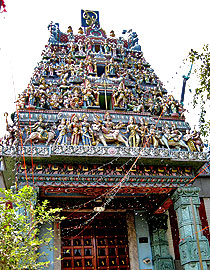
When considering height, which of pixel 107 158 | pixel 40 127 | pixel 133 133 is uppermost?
pixel 40 127

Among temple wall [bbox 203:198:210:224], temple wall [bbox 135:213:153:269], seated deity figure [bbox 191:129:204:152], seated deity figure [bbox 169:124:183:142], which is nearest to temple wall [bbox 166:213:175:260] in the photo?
temple wall [bbox 135:213:153:269]

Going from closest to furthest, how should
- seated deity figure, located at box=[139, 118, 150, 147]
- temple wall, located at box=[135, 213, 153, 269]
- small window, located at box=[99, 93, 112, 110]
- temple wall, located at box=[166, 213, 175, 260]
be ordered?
1. seated deity figure, located at box=[139, 118, 150, 147]
2. temple wall, located at box=[135, 213, 153, 269]
3. temple wall, located at box=[166, 213, 175, 260]
4. small window, located at box=[99, 93, 112, 110]

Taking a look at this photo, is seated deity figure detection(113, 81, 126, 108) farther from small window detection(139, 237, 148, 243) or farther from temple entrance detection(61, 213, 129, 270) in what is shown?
small window detection(139, 237, 148, 243)

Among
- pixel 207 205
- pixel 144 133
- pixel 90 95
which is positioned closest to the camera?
pixel 144 133

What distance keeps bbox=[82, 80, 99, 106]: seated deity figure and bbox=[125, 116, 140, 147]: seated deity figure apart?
66.0 inches

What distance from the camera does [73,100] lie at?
1338cm

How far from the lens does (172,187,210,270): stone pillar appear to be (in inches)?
428

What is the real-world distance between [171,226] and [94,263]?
3.42 metres

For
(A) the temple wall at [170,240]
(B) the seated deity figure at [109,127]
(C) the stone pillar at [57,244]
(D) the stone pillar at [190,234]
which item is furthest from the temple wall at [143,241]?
(B) the seated deity figure at [109,127]

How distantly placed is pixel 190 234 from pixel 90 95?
635cm

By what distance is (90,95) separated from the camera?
536 inches

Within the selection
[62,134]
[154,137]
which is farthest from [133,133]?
[62,134]

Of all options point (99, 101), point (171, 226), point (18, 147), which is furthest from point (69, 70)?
point (171, 226)

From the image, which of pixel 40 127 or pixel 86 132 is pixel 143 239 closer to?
pixel 86 132
